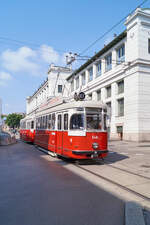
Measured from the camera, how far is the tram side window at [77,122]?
9.77 metres

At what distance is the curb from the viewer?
3781mm

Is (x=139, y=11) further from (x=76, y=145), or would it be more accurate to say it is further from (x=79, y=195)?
(x=79, y=195)

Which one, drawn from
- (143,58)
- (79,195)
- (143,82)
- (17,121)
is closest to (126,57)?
(143,58)

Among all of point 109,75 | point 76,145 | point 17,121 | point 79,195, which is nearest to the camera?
point 79,195

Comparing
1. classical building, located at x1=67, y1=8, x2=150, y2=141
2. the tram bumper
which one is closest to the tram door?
the tram bumper

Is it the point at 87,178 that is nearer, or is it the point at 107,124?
the point at 87,178

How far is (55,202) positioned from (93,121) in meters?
5.46

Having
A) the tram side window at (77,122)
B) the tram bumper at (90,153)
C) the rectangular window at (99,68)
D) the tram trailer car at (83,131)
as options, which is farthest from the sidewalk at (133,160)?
the rectangular window at (99,68)

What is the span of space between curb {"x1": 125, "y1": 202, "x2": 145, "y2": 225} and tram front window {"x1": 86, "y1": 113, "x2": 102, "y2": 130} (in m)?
5.23

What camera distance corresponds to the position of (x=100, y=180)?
6.96 meters

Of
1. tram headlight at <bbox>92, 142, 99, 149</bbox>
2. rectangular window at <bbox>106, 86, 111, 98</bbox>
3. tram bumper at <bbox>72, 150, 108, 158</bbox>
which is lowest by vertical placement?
tram bumper at <bbox>72, 150, 108, 158</bbox>

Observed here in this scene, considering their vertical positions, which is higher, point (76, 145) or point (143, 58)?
point (143, 58)

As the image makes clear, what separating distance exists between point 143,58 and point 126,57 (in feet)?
7.77

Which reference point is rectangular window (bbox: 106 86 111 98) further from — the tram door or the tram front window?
the tram front window
